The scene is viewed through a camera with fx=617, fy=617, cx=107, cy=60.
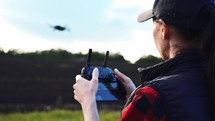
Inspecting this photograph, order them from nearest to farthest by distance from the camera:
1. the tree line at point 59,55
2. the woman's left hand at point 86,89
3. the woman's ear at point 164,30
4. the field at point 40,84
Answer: the woman's ear at point 164,30 → the woman's left hand at point 86,89 → the field at point 40,84 → the tree line at point 59,55

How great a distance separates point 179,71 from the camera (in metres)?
2.22

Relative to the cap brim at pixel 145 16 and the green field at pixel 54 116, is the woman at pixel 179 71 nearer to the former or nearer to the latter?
the cap brim at pixel 145 16

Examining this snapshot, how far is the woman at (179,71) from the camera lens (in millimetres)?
2133

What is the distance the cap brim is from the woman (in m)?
0.04

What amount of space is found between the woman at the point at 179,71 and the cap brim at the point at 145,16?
0.04 meters

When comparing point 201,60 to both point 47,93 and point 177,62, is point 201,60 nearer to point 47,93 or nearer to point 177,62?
point 177,62

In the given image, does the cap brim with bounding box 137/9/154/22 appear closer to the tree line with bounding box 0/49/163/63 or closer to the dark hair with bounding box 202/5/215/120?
the dark hair with bounding box 202/5/215/120

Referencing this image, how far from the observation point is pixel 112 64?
18.3 m

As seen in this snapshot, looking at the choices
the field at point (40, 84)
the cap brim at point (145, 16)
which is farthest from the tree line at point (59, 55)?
the cap brim at point (145, 16)

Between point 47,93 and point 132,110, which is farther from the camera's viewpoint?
point 47,93

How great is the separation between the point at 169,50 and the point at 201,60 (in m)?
0.13

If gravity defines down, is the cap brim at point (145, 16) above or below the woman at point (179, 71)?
above

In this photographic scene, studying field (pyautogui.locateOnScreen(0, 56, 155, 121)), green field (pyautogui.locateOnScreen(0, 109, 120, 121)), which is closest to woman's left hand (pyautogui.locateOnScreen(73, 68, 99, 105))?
green field (pyautogui.locateOnScreen(0, 109, 120, 121))

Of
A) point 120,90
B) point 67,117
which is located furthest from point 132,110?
point 67,117
